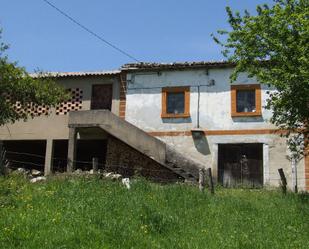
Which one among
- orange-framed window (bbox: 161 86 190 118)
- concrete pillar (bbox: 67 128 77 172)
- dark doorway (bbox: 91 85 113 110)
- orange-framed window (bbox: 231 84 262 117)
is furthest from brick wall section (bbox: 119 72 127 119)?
orange-framed window (bbox: 231 84 262 117)

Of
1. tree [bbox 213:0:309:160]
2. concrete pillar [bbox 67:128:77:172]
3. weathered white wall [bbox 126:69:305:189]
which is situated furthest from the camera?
weathered white wall [bbox 126:69:305:189]

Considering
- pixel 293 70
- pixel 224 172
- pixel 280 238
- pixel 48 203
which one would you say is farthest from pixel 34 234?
pixel 224 172

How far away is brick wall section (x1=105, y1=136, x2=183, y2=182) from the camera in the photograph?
858 inches

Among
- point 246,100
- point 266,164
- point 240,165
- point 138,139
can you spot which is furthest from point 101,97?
point 266,164

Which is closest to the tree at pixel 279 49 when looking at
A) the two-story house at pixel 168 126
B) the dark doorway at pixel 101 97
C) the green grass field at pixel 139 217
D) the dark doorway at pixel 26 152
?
the green grass field at pixel 139 217

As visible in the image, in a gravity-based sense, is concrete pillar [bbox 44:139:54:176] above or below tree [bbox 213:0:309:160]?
below

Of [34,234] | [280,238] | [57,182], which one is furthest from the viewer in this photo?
[57,182]

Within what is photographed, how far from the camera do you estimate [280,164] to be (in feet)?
71.7

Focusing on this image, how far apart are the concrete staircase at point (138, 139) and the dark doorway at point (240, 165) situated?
118cm

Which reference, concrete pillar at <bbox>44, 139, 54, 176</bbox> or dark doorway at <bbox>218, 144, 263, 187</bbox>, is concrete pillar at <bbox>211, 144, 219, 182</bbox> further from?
concrete pillar at <bbox>44, 139, 54, 176</bbox>

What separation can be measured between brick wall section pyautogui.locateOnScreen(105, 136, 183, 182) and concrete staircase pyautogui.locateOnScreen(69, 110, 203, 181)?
2.22ft

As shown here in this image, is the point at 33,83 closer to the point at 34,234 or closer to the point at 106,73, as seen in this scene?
the point at 106,73

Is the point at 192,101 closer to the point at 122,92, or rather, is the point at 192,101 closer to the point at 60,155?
the point at 122,92

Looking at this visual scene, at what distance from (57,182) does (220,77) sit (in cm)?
1080
